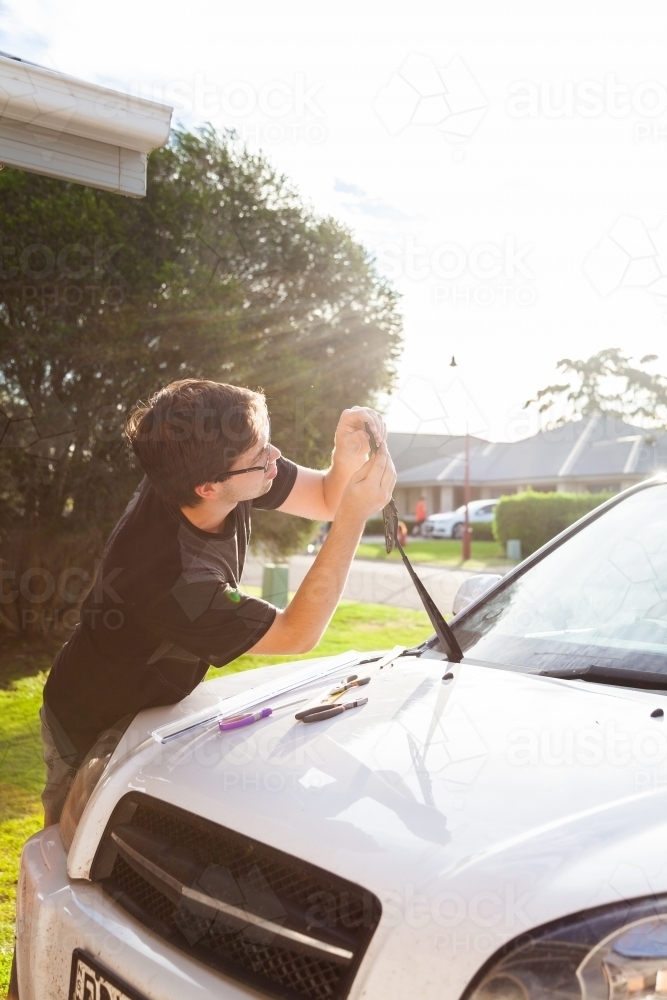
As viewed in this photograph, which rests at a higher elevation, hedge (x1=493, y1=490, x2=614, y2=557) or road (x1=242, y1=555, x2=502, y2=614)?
hedge (x1=493, y1=490, x2=614, y2=557)

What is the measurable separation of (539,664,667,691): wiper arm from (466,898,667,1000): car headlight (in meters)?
0.75

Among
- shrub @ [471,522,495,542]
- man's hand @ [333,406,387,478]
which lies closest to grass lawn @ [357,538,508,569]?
shrub @ [471,522,495,542]

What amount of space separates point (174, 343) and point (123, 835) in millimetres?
5760

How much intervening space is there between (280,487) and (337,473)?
20 centimetres

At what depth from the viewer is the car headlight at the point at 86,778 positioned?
193cm

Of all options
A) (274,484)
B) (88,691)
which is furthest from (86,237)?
(88,691)

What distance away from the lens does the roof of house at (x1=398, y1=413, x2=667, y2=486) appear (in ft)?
85.4

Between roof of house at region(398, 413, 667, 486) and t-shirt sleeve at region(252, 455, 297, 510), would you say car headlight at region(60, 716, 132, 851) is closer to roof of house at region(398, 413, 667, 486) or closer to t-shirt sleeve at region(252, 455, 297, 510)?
t-shirt sleeve at region(252, 455, 297, 510)

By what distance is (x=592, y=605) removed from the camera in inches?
89.9

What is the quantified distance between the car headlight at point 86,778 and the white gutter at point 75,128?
7.54 ft

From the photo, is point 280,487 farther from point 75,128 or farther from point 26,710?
point 26,710

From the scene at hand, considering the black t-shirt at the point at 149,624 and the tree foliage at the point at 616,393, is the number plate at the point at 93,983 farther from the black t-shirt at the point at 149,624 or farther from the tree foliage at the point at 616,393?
the tree foliage at the point at 616,393

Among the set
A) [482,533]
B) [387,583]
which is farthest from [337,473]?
[482,533]

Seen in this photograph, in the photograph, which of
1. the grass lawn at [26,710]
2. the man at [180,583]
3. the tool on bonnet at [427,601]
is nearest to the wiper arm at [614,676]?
the tool on bonnet at [427,601]
